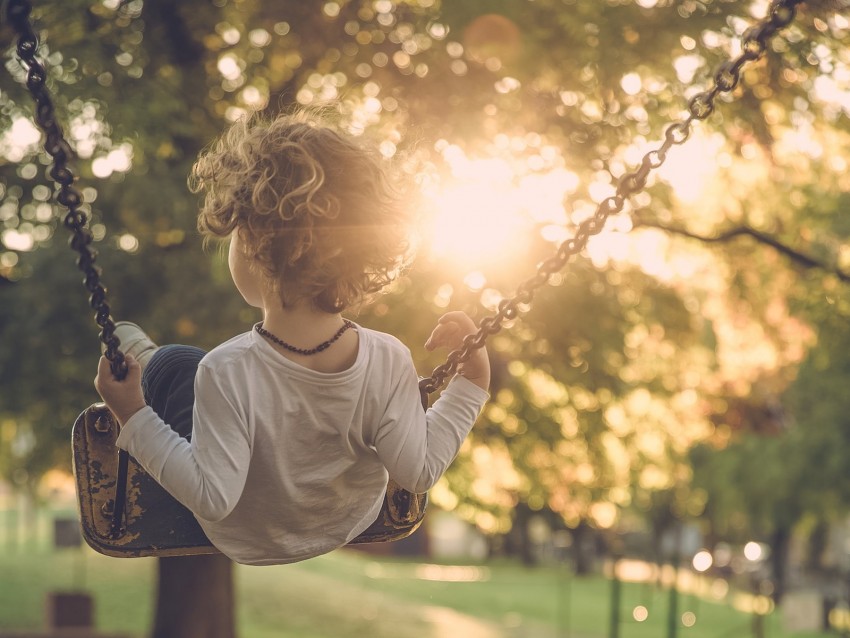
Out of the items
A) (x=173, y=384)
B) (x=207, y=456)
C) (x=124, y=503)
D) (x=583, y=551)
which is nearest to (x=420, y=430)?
(x=207, y=456)

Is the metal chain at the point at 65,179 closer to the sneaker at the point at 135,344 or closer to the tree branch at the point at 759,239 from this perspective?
the sneaker at the point at 135,344

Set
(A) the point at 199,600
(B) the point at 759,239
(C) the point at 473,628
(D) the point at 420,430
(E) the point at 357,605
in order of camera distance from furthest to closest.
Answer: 1. (E) the point at 357,605
2. (C) the point at 473,628
3. (A) the point at 199,600
4. (B) the point at 759,239
5. (D) the point at 420,430

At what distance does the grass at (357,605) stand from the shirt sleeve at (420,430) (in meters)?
15.5

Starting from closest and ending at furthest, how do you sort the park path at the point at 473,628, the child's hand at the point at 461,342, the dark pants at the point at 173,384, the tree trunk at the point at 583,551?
the dark pants at the point at 173,384
the child's hand at the point at 461,342
the park path at the point at 473,628
the tree trunk at the point at 583,551

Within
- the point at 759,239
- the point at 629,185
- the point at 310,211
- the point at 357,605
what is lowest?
the point at 357,605

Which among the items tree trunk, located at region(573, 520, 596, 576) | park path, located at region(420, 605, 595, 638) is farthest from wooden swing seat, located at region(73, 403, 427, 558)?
tree trunk, located at region(573, 520, 596, 576)

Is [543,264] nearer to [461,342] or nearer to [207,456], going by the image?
[461,342]

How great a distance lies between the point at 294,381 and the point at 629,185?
39.8 inches

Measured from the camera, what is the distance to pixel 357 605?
22188 mm

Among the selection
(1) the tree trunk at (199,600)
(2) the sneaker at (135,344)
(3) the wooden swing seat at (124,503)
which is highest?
(2) the sneaker at (135,344)

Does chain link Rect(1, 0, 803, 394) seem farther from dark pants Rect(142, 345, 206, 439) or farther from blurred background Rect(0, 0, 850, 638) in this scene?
blurred background Rect(0, 0, 850, 638)

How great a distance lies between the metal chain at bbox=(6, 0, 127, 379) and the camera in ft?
7.79

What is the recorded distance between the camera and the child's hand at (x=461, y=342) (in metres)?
2.73

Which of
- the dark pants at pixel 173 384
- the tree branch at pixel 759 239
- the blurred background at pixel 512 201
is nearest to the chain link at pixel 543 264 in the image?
the dark pants at pixel 173 384
